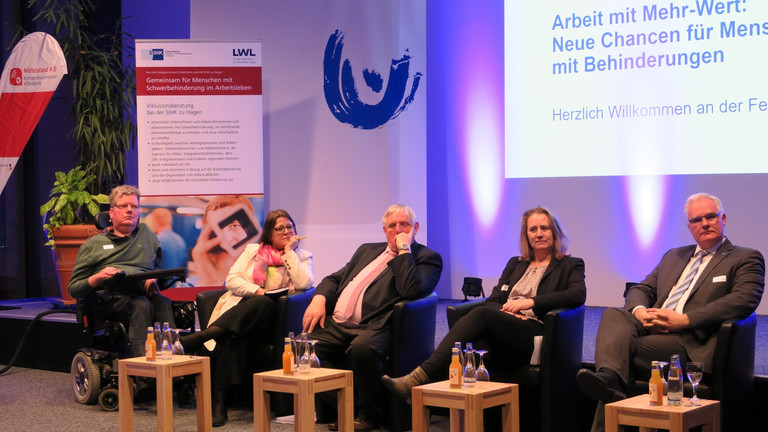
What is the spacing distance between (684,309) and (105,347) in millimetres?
3175

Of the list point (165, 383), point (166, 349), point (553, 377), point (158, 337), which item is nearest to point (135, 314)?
point (158, 337)

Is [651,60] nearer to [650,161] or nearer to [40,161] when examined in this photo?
[650,161]

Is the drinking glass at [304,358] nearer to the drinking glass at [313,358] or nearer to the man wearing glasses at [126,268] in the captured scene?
the drinking glass at [313,358]

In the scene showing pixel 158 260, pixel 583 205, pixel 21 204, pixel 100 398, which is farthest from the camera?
pixel 21 204

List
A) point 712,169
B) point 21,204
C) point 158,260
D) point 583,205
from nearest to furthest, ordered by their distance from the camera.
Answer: point 158,260 < point 712,169 < point 583,205 < point 21,204

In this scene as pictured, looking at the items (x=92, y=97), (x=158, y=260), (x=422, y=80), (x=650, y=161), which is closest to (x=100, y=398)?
(x=158, y=260)

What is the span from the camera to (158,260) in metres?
5.23

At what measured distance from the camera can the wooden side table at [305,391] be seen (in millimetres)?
3691

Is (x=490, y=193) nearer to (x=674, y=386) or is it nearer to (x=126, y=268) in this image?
(x=126, y=268)

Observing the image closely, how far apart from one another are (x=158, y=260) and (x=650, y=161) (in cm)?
359

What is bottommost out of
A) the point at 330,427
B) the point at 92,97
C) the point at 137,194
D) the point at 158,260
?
the point at 330,427

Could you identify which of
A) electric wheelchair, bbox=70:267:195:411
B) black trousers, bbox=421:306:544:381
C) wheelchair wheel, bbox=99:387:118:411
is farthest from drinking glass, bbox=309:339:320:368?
wheelchair wheel, bbox=99:387:118:411

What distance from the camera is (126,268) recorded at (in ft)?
16.4

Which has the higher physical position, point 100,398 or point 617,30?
point 617,30
